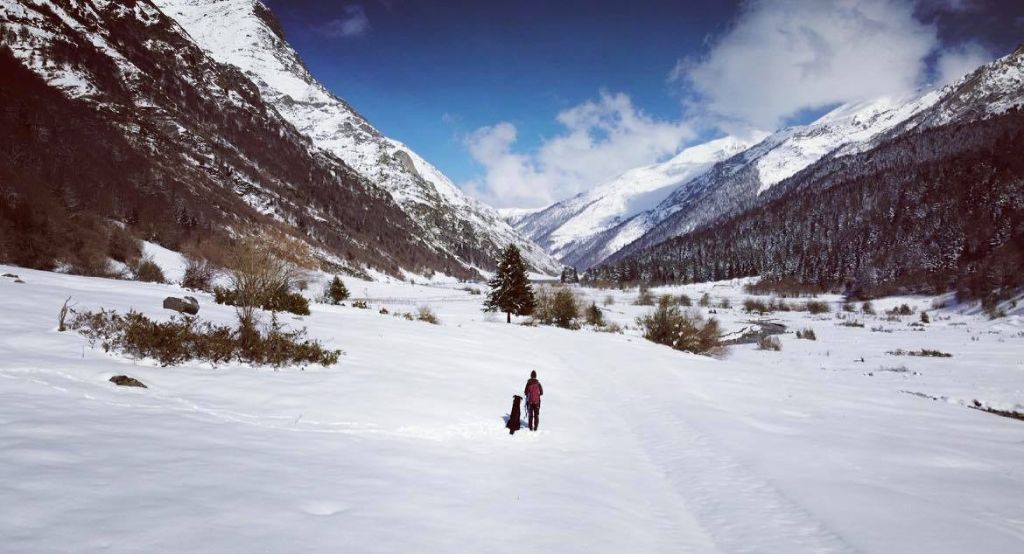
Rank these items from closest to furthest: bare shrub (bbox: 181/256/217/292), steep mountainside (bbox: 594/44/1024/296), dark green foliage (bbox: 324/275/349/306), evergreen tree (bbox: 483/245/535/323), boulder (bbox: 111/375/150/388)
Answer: boulder (bbox: 111/375/150/388)
bare shrub (bbox: 181/256/217/292)
dark green foliage (bbox: 324/275/349/306)
evergreen tree (bbox: 483/245/535/323)
steep mountainside (bbox: 594/44/1024/296)

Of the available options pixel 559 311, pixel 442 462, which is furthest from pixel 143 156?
pixel 442 462

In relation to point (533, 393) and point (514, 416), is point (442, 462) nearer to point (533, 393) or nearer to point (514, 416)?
point (514, 416)

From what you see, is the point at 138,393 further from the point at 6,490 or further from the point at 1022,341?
the point at 1022,341

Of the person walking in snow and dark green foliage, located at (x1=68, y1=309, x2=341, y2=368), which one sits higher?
dark green foliage, located at (x1=68, y1=309, x2=341, y2=368)

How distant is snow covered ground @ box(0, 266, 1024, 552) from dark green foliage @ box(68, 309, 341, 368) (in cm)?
46

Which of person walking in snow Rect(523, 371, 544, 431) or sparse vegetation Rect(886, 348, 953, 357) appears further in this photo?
sparse vegetation Rect(886, 348, 953, 357)

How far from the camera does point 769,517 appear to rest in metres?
7.02

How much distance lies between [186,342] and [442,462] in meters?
7.10

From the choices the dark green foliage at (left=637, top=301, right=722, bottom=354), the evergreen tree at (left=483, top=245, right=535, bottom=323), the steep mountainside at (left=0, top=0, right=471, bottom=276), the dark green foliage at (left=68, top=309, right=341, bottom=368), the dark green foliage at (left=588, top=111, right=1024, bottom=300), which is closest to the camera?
the dark green foliage at (left=68, top=309, right=341, bottom=368)

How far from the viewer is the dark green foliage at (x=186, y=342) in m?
9.80

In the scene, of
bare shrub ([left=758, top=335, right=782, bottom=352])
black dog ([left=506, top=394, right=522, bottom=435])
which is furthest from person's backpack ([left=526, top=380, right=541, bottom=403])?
bare shrub ([left=758, top=335, right=782, bottom=352])

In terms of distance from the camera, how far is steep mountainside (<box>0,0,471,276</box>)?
29.3m

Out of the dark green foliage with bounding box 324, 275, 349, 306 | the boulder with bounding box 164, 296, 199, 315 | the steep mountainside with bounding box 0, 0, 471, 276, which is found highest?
the steep mountainside with bounding box 0, 0, 471, 276

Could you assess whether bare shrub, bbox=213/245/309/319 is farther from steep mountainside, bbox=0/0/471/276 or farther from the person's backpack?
the person's backpack
